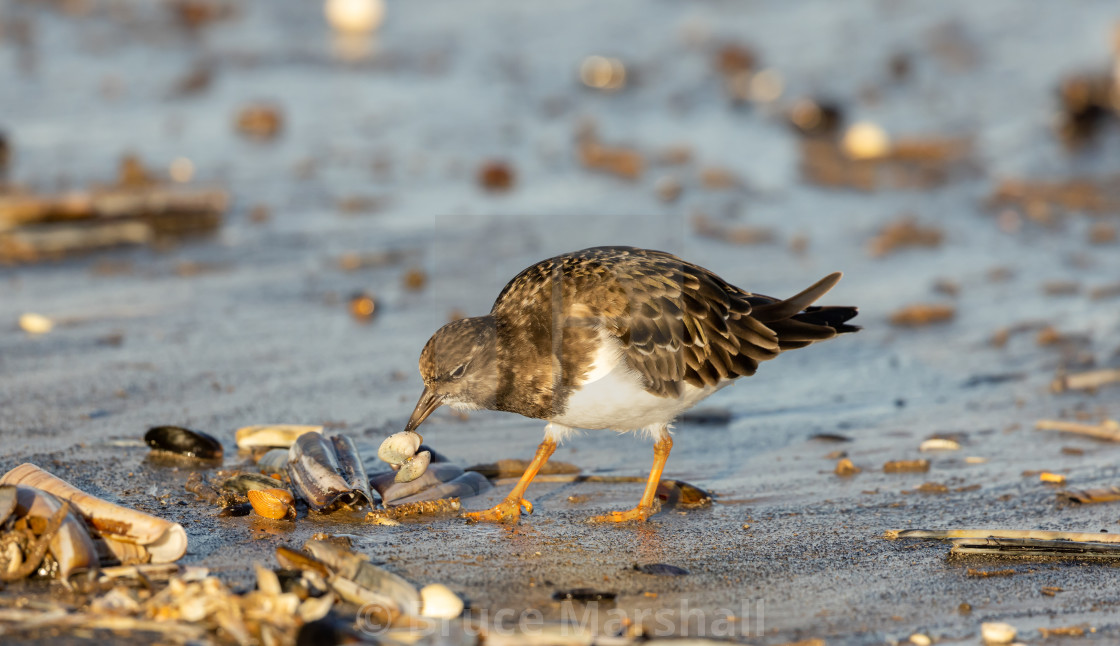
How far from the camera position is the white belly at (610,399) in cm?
393

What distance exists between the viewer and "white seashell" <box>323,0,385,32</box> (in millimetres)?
14453

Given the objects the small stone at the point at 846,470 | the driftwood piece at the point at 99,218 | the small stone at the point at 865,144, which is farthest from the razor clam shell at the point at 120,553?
the small stone at the point at 865,144

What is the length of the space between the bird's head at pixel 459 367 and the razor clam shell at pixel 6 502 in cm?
126

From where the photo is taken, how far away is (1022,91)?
11.8 m

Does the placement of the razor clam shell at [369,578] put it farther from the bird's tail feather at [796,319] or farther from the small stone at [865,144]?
the small stone at [865,144]

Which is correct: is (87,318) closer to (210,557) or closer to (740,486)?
(210,557)

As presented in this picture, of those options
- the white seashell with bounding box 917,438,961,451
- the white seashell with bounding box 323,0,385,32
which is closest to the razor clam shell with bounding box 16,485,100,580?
the white seashell with bounding box 917,438,961,451

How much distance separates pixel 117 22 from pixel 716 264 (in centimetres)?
986

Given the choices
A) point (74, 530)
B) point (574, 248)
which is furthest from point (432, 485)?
point (574, 248)

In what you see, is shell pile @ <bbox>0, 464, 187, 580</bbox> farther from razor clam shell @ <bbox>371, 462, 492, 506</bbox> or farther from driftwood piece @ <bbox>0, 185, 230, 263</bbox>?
driftwood piece @ <bbox>0, 185, 230, 263</bbox>

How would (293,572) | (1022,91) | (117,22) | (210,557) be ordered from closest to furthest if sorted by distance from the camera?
(293,572) → (210,557) → (1022,91) → (117,22)

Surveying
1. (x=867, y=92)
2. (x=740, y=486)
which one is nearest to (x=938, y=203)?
(x=867, y=92)

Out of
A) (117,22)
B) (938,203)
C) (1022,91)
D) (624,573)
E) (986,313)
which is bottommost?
(624,573)

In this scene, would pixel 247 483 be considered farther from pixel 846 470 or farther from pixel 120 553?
pixel 846 470
